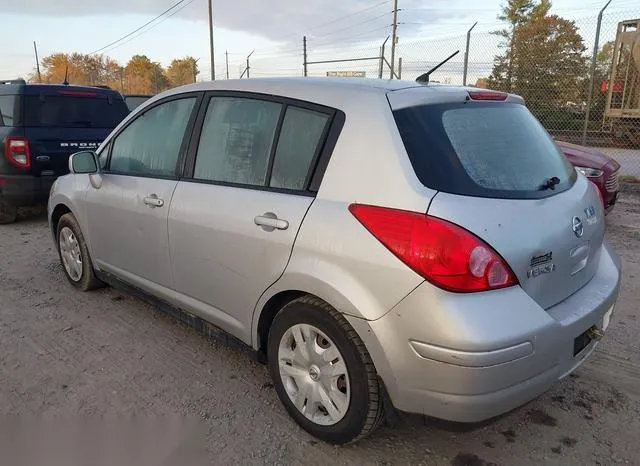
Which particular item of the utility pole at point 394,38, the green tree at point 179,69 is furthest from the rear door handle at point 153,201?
the green tree at point 179,69

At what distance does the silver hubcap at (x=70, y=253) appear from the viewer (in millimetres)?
A: 4387

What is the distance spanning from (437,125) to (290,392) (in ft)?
4.74

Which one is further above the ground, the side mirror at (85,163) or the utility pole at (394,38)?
the utility pole at (394,38)

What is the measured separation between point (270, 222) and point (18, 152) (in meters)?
5.32

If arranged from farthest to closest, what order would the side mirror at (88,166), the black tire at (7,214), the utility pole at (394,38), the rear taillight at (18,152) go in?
the utility pole at (394,38), the black tire at (7,214), the rear taillight at (18,152), the side mirror at (88,166)

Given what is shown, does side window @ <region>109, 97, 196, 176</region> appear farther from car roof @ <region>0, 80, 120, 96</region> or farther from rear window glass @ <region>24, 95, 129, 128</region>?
car roof @ <region>0, 80, 120, 96</region>

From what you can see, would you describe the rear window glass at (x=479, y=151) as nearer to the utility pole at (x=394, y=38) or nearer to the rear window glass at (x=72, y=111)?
the rear window glass at (x=72, y=111)

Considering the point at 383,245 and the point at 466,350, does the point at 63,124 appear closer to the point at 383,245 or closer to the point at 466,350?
the point at 383,245

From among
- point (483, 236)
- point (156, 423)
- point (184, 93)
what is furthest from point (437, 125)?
point (156, 423)

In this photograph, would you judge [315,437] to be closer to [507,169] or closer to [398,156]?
[398,156]

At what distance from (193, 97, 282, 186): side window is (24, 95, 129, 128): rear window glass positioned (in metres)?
4.65

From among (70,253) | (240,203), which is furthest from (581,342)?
(70,253)

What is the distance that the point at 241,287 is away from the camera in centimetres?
273

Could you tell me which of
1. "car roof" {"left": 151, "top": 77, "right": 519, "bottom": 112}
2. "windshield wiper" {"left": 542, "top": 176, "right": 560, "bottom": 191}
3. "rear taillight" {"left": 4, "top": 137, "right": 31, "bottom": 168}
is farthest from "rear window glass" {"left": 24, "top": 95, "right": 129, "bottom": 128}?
"windshield wiper" {"left": 542, "top": 176, "right": 560, "bottom": 191}
